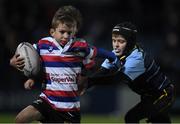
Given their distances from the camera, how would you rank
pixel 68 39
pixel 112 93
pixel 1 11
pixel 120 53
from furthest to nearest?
pixel 1 11, pixel 112 93, pixel 120 53, pixel 68 39

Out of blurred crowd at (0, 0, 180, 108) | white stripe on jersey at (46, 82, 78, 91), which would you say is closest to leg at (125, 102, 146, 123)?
white stripe on jersey at (46, 82, 78, 91)

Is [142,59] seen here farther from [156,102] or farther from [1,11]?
[1,11]

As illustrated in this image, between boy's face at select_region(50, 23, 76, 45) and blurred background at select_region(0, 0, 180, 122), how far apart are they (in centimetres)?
617

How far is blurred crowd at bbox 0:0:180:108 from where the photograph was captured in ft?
50.8

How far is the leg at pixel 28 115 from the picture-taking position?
766 centimetres

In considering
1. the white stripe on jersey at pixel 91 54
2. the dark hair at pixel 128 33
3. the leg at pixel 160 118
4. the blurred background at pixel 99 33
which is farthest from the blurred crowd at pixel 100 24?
the white stripe on jersey at pixel 91 54

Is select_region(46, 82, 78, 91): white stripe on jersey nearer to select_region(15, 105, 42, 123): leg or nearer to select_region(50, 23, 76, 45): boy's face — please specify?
select_region(15, 105, 42, 123): leg

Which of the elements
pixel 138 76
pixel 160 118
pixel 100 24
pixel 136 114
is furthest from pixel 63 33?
pixel 100 24

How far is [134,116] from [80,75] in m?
1.07

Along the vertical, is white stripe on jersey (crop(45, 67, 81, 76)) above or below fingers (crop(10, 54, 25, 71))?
below

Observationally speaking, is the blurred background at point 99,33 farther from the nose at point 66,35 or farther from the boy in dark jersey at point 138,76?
the nose at point 66,35

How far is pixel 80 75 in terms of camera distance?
8016 millimetres

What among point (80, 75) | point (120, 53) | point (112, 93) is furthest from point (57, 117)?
point (112, 93)

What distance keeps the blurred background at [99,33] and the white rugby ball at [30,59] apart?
606 cm
